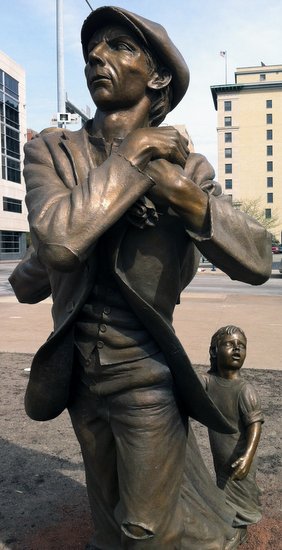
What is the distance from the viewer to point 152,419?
6.05 feet

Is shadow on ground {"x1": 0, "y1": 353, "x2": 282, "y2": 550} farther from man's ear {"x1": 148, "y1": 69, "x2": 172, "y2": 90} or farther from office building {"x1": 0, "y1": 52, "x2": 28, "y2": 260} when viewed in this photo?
office building {"x1": 0, "y1": 52, "x2": 28, "y2": 260}

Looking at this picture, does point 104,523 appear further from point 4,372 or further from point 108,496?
point 4,372

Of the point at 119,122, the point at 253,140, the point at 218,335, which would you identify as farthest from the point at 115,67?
the point at 253,140

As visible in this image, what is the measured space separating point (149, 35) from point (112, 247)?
705mm

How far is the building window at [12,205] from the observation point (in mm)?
51325

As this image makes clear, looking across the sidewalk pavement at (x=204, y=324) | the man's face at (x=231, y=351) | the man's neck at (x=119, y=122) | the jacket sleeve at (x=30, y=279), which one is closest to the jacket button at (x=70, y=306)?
the jacket sleeve at (x=30, y=279)

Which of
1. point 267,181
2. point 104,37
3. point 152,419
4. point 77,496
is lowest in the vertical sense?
point 77,496

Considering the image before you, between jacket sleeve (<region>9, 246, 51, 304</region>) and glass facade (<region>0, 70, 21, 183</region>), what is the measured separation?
48680 mm

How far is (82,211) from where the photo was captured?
152 centimetres

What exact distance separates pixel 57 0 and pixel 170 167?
13390mm

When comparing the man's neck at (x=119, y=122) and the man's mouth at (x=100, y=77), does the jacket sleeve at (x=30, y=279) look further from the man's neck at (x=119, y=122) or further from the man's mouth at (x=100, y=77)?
the man's mouth at (x=100, y=77)

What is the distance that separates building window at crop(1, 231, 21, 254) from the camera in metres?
51.8

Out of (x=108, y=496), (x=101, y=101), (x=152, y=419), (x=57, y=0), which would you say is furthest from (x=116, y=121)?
(x=57, y=0)

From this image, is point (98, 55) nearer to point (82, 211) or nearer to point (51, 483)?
point (82, 211)
